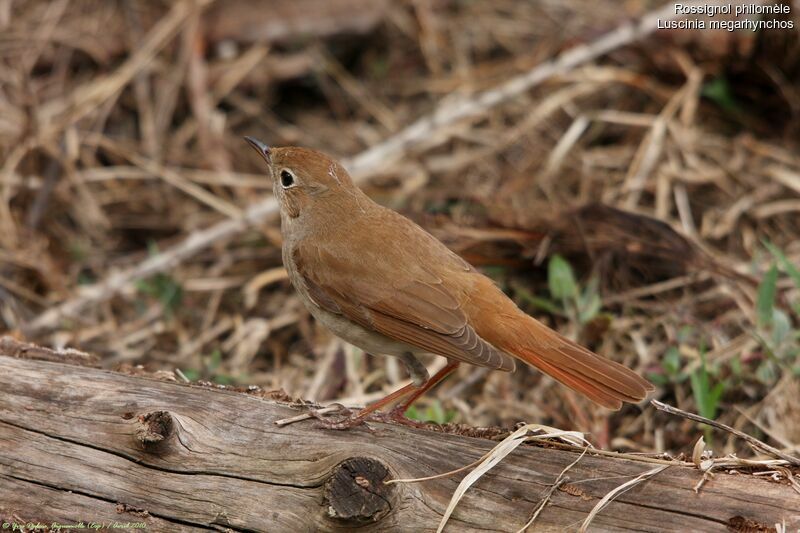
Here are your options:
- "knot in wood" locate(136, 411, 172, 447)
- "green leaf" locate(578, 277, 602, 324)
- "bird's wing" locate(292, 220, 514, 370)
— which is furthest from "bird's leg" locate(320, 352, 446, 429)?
"green leaf" locate(578, 277, 602, 324)

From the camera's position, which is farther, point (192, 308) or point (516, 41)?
point (516, 41)

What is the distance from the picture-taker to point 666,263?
16.8ft

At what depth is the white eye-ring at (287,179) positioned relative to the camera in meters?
4.19

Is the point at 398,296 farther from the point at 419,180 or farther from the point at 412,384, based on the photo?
the point at 419,180

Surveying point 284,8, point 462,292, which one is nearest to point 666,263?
point 462,292

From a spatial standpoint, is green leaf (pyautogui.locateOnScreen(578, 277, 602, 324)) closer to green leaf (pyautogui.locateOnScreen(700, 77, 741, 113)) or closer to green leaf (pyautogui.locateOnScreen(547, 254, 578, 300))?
green leaf (pyautogui.locateOnScreen(547, 254, 578, 300))

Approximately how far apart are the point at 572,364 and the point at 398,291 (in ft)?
2.50

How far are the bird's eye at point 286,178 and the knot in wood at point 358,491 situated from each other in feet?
5.29

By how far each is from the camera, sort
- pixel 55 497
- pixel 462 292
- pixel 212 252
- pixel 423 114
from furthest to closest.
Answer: pixel 423 114, pixel 212 252, pixel 462 292, pixel 55 497

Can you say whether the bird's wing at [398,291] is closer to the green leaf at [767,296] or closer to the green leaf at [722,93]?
the green leaf at [767,296]

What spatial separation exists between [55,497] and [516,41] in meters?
5.65

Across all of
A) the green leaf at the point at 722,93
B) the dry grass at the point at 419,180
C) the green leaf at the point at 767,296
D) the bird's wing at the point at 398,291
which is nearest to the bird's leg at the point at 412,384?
the bird's wing at the point at 398,291

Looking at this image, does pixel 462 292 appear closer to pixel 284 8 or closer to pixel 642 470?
pixel 642 470

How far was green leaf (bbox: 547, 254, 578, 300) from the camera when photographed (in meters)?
4.84
